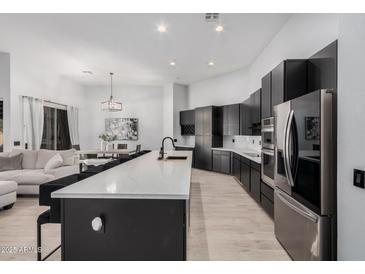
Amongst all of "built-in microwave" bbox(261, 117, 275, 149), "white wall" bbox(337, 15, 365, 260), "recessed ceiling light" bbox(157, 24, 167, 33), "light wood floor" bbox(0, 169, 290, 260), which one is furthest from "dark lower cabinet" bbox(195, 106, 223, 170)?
"white wall" bbox(337, 15, 365, 260)

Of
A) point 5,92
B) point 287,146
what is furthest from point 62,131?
point 287,146

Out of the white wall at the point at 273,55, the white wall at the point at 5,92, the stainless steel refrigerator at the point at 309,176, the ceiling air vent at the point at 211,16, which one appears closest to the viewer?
the stainless steel refrigerator at the point at 309,176

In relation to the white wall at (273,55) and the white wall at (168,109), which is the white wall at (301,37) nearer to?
the white wall at (273,55)

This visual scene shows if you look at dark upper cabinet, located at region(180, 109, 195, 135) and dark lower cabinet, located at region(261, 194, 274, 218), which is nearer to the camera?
dark lower cabinet, located at region(261, 194, 274, 218)

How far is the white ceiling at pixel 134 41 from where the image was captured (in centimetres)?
368

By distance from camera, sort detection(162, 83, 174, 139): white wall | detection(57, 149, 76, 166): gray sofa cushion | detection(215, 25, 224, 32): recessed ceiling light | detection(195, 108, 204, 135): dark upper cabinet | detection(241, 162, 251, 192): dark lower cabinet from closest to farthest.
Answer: detection(215, 25, 224, 32): recessed ceiling light → detection(241, 162, 251, 192): dark lower cabinet → detection(57, 149, 76, 166): gray sofa cushion → detection(195, 108, 204, 135): dark upper cabinet → detection(162, 83, 174, 139): white wall

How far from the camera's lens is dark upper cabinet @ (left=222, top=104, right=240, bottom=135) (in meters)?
6.35

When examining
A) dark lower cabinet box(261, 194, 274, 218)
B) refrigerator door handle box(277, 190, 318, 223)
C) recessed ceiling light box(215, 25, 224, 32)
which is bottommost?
dark lower cabinet box(261, 194, 274, 218)

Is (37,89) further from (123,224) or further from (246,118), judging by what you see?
(123,224)

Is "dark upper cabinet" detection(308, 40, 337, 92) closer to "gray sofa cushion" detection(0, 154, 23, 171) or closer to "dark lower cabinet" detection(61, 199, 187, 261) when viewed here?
"dark lower cabinet" detection(61, 199, 187, 261)

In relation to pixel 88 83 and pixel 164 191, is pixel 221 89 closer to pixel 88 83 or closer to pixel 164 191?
pixel 88 83

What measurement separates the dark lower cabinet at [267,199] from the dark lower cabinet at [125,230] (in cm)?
211

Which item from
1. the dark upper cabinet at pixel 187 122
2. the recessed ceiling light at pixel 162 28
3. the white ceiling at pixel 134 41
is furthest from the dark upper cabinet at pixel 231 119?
the recessed ceiling light at pixel 162 28

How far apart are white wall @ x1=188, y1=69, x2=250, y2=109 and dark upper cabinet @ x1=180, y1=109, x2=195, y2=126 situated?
1.81 feet
